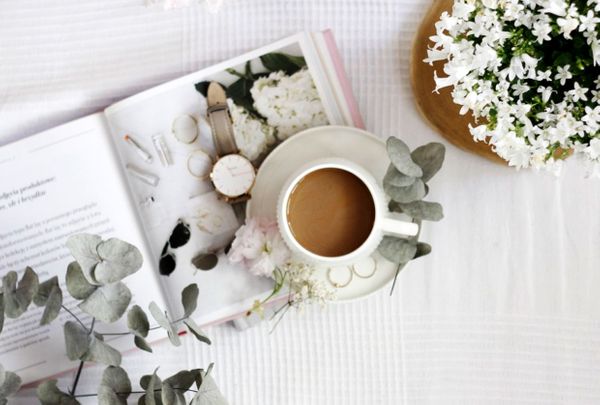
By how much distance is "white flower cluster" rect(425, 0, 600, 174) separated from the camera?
0.47 meters

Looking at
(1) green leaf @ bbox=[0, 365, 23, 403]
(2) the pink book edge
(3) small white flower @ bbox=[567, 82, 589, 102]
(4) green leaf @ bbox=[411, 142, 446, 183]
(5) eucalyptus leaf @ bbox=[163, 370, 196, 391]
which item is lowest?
(1) green leaf @ bbox=[0, 365, 23, 403]

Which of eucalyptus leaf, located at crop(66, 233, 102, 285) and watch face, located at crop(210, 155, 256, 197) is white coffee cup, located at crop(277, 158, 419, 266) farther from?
eucalyptus leaf, located at crop(66, 233, 102, 285)

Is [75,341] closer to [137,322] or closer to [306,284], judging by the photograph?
[137,322]

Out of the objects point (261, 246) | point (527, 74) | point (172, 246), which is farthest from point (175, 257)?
point (527, 74)

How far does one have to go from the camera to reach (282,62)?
0.69m

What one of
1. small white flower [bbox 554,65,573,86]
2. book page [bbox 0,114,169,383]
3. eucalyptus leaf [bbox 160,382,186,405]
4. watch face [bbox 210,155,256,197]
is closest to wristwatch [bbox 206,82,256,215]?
watch face [bbox 210,155,256,197]

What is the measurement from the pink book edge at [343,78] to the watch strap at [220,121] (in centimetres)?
13

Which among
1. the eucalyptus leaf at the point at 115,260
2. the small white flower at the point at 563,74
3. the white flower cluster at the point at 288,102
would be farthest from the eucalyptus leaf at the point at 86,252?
the small white flower at the point at 563,74

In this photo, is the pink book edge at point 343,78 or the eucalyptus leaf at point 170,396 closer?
the eucalyptus leaf at point 170,396

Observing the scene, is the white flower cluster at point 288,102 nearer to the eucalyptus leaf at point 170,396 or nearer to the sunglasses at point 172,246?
the sunglasses at point 172,246

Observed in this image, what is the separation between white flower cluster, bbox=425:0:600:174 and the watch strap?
268mm

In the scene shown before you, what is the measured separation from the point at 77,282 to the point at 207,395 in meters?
0.16

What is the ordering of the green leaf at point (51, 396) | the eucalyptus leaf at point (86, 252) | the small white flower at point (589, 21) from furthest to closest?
the green leaf at point (51, 396) < the eucalyptus leaf at point (86, 252) < the small white flower at point (589, 21)

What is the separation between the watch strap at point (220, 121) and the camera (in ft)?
2.27
